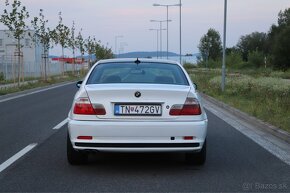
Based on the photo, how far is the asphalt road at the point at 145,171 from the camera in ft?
19.2

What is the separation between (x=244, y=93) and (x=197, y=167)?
14.3 metres

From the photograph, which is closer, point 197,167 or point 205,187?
point 205,187

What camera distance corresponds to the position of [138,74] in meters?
7.41

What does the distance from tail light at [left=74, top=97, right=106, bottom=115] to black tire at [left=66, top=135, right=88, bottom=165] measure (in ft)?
1.90

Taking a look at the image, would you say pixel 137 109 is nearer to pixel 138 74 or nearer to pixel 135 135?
pixel 135 135

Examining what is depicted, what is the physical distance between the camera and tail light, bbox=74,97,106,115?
21.0 feet

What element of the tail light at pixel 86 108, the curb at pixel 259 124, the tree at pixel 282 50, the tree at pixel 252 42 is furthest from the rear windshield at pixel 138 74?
the tree at pixel 252 42

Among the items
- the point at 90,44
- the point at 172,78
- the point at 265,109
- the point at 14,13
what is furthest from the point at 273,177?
the point at 90,44

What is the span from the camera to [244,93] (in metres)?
20.8

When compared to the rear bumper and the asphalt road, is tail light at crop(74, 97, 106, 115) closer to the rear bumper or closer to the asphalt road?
the rear bumper

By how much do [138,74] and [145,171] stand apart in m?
1.48

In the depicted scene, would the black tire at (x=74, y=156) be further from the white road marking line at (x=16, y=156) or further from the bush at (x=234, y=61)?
the bush at (x=234, y=61)

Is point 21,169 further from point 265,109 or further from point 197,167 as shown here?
point 265,109

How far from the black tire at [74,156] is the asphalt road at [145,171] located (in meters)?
0.09
